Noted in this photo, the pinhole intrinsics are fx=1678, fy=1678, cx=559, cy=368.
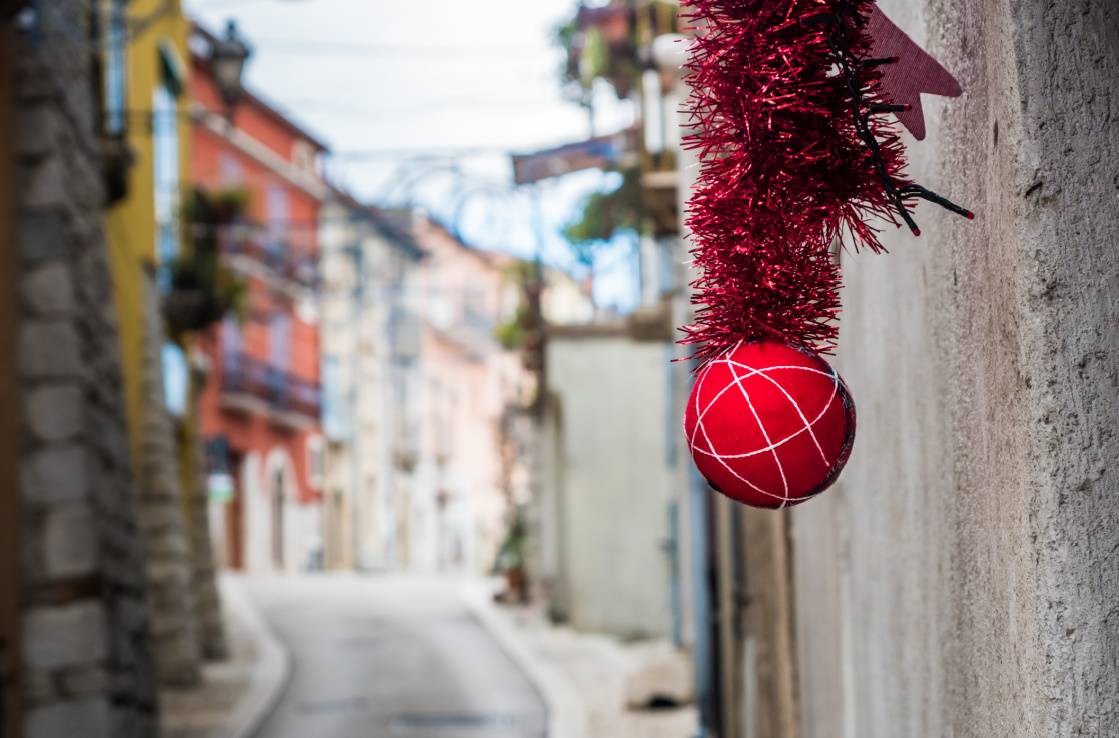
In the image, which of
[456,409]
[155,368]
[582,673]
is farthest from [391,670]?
[456,409]

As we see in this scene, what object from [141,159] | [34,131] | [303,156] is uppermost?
[303,156]

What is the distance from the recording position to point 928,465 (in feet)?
10.5

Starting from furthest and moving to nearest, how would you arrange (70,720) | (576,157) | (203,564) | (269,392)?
1. (269,392)
2. (203,564)
3. (576,157)
4. (70,720)

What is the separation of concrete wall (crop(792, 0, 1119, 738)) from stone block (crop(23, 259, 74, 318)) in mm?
7355

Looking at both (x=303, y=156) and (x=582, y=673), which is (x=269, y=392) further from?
(x=582, y=673)

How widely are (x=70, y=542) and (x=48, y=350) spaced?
1.12 m

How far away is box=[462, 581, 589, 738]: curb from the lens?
1296 centimetres

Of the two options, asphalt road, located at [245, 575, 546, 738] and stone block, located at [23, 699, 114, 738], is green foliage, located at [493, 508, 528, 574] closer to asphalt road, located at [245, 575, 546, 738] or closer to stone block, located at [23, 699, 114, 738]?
asphalt road, located at [245, 575, 546, 738]

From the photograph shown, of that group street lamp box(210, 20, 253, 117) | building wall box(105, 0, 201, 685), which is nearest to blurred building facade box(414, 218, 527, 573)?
building wall box(105, 0, 201, 685)

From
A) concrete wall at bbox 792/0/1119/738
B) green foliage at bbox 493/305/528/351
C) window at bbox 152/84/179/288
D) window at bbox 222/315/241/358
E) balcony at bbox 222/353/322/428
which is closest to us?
concrete wall at bbox 792/0/1119/738

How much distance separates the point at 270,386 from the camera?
38094mm

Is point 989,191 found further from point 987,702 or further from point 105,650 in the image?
point 105,650

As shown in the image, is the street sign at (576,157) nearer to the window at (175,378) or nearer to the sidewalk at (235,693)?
the sidewalk at (235,693)

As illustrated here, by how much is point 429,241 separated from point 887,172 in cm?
4948
